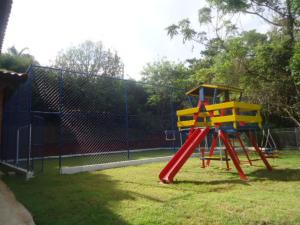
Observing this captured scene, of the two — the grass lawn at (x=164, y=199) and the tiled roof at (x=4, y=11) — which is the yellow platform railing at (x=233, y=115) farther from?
the tiled roof at (x=4, y=11)

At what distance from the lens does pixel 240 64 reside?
45.4 ft

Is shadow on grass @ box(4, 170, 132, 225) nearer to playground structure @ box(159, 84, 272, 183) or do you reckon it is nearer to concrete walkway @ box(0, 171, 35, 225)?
concrete walkway @ box(0, 171, 35, 225)

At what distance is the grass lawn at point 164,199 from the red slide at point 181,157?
0.23 m

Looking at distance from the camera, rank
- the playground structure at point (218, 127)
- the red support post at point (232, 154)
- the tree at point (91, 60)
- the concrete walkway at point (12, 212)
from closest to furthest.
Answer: the concrete walkway at point (12, 212) < the red support post at point (232, 154) < the playground structure at point (218, 127) < the tree at point (91, 60)

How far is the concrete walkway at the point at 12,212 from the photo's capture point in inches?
136

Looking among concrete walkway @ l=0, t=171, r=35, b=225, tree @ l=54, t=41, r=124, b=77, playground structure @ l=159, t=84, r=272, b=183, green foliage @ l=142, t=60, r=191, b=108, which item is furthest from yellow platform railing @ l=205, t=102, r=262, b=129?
tree @ l=54, t=41, r=124, b=77

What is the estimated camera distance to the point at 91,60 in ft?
84.3

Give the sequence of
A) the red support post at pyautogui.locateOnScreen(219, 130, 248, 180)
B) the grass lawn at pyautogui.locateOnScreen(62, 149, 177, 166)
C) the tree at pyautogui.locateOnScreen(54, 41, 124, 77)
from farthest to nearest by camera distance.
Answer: the tree at pyautogui.locateOnScreen(54, 41, 124, 77) < the grass lawn at pyautogui.locateOnScreen(62, 149, 177, 166) < the red support post at pyautogui.locateOnScreen(219, 130, 248, 180)

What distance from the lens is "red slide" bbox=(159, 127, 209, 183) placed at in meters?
6.16

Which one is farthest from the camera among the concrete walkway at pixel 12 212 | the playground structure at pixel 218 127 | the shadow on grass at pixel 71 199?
the playground structure at pixel 218 127

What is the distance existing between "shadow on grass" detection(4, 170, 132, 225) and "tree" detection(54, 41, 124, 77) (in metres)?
18.9

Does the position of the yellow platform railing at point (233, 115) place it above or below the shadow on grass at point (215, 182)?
above

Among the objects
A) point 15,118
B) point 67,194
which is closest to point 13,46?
point 15,118

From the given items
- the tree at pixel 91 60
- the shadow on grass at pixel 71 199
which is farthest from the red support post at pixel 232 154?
the tree at pixel 91 60
